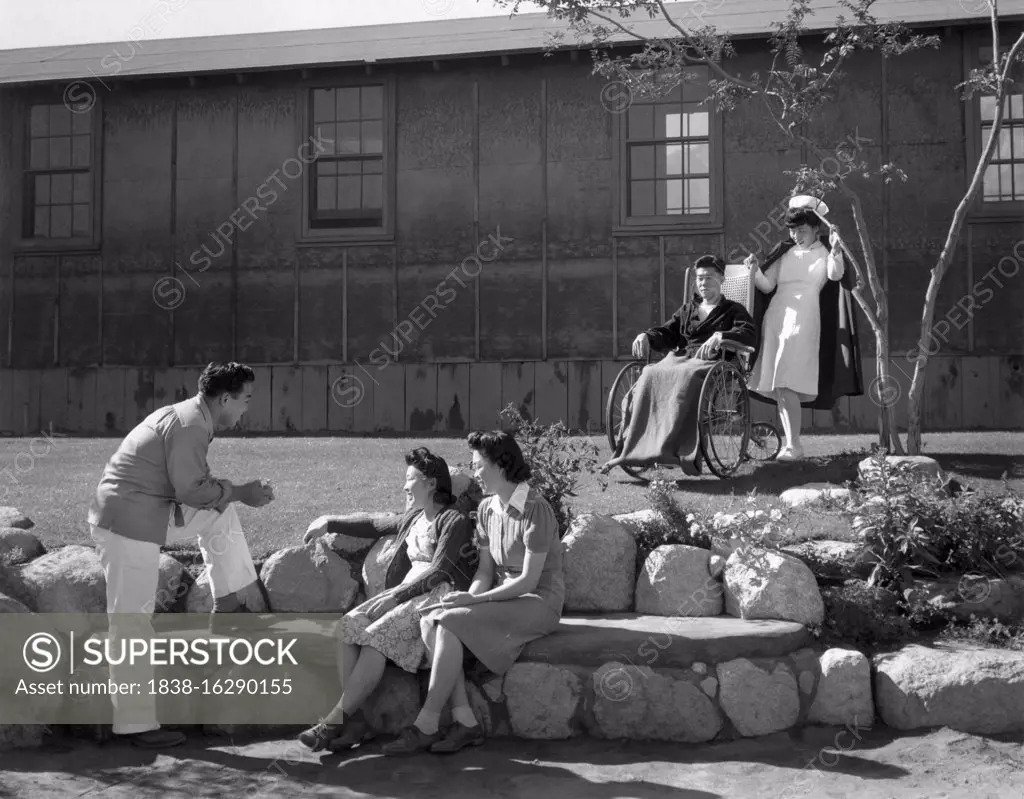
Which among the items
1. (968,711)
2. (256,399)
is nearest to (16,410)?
(256,399)

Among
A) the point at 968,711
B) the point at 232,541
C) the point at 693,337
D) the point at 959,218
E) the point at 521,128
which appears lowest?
the point at 968,711

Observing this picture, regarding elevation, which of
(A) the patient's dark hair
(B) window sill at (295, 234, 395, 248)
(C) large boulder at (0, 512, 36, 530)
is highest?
(B) window sill at (295, 234, 395, 248)

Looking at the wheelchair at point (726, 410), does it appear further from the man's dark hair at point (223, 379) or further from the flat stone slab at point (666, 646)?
the man's dark hair at point (223, 379)

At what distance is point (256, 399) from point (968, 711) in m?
10.3

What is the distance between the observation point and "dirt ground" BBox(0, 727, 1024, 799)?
4.80 metres

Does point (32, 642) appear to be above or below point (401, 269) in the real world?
below

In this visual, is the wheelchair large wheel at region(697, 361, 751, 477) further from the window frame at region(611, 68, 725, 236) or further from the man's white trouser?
the window frame at region(611, 68, 725, 236)

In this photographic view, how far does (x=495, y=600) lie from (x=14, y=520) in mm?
3292

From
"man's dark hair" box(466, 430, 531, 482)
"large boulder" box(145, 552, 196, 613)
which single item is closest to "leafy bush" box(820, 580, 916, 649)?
"man's dark hair" box(466, 430, 531, 482)

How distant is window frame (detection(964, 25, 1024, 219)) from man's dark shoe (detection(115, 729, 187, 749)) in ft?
34.2

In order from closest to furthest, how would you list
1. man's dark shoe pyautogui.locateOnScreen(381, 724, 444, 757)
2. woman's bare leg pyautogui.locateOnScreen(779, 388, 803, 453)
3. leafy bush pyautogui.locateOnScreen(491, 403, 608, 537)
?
1. man's dark shoe pyautogui.locateOnScreen(381, 724, 444, 757)
2. leafy bush pyautogui.locateOnScreen(491, 403, 608, 537)
3. woman's bare leg pyautogui.locateOnScreen(779, 388, 803, 453)

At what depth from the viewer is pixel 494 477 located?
554cm

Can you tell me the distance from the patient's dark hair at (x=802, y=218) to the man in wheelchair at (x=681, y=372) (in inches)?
29.3

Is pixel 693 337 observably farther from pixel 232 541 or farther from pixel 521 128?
pixel 521 128
